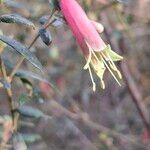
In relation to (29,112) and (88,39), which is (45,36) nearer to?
(88,39)

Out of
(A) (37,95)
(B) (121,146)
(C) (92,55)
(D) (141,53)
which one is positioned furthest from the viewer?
(D) (141,53)

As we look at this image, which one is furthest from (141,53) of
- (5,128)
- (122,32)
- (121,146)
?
(5,128)

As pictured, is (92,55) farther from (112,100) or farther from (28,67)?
(112,100)

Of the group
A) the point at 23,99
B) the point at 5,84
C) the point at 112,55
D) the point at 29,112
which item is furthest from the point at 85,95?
the point at 112,55

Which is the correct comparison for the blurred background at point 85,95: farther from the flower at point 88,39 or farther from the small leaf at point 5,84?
the flower at point 88,39

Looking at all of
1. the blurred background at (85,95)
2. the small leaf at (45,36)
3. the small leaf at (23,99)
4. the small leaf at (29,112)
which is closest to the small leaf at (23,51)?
the small leaf at (45,36)

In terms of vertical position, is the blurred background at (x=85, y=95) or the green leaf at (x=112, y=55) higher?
the green leaf at (x=112, y=55)

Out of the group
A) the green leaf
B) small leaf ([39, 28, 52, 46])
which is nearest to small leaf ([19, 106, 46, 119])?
small leaf ([39, 28, 52, 46])
